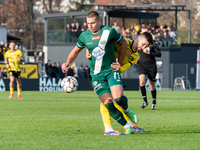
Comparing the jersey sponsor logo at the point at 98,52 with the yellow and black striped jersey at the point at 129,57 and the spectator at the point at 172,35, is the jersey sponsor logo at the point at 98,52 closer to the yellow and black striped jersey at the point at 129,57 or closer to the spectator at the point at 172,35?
the yellow and black striped jersey at the point at 129,57

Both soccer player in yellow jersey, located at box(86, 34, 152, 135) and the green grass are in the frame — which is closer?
the green grass

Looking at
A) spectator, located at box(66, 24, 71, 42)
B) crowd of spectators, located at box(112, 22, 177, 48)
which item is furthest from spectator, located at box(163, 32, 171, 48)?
spectator, located at box(66, 24, 71, 42)

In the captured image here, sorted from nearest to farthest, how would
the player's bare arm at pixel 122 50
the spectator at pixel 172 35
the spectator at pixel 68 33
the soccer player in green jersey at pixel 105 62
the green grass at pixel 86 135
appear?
the green grass at pixel 86 135 → the soccer player in green jersey at pixel 105 62 → the player's bare arm at pixel 122 50 → the spectator at pixel 172 35 → the spectator at pixel 68 33

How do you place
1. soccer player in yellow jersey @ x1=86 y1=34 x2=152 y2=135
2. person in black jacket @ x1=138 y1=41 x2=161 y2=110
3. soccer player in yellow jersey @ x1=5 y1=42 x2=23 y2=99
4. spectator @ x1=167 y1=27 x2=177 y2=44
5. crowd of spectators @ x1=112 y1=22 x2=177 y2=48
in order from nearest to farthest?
soccer player in yellow jersey @ x1=86 y1=34 x2=152 y2=135, person in black jacket @ x1=138 y1=41 x2=161 y2=110, soccer player in yellow jersey @ x1=5 y1=42 x2=23 y2=99, crowd of spectators @ x1=112 y1=22 x2=177 y2=48, spectator @ x1=167 y1=27 x2=177 y2=44

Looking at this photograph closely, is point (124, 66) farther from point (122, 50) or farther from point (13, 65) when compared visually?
point (13, 65)

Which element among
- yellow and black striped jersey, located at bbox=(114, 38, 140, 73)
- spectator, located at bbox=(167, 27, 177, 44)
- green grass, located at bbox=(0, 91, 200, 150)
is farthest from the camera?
spectator, located at bbox=(167, 27, 177, 44)

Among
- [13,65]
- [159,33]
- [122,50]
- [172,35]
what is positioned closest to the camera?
[122,50]

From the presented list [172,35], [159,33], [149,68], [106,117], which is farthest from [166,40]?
[106,117]

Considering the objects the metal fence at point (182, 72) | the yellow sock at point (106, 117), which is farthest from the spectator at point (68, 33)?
the yellow sock at point (106, 117)

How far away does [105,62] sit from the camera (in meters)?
6.92

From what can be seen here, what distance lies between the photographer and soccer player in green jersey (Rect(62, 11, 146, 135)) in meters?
6.80

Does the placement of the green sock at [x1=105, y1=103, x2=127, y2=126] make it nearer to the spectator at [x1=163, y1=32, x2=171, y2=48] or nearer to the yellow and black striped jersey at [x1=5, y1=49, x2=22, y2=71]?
the yellow and black striped jersey at [x1=5, y1=49, x2=22, y2=71]

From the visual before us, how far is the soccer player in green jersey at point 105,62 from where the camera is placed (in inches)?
268

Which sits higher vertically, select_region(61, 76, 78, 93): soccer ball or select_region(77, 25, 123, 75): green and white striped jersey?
select_region(77, 25, 123, 75): green and white striped jersey
